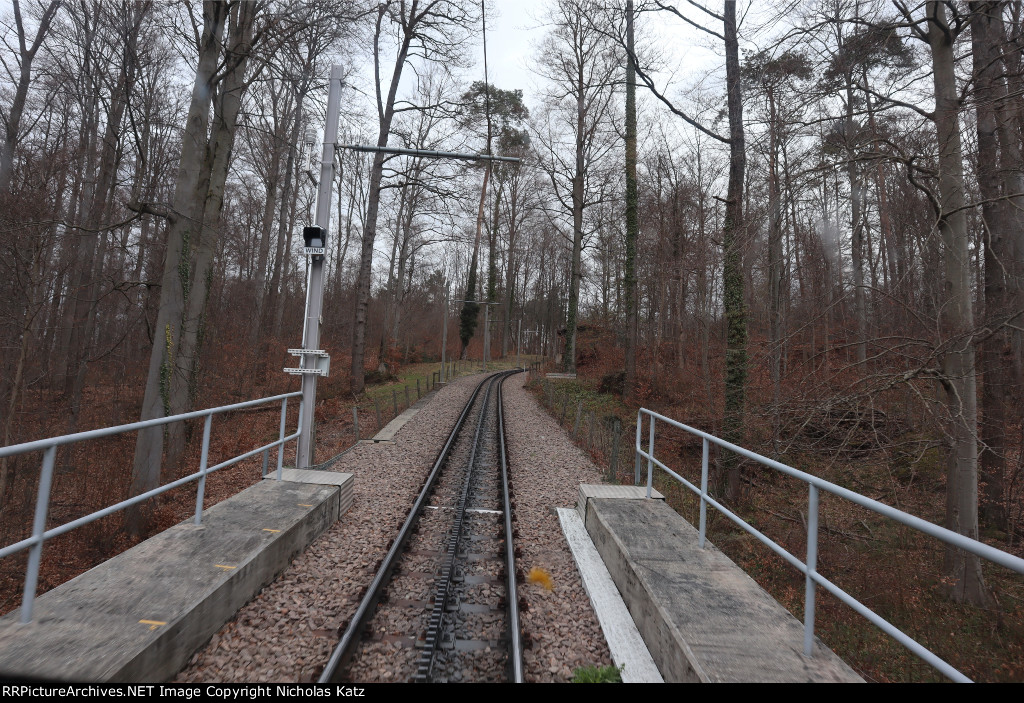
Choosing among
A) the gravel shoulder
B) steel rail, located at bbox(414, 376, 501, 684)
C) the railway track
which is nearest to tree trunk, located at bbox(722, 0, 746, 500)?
the gravel shoulder

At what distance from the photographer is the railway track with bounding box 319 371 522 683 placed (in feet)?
11.3

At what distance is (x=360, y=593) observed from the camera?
4.38 metres

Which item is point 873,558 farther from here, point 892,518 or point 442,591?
point 442,591

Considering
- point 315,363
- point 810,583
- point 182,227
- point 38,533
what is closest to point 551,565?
point 810,583

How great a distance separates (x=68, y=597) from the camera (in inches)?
123

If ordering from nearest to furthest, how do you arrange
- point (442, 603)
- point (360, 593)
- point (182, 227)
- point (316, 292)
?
point (442, 603) → point (360, 593) → point (316, 292) → point (182, 227)

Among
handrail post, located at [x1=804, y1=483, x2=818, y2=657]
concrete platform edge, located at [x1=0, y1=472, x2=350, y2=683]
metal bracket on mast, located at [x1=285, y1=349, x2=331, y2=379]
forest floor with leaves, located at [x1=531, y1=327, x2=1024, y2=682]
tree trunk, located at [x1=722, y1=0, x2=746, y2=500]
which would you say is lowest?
forest floor with leaves, located at [x1=531, y1=327, x2=1024, y2=682]

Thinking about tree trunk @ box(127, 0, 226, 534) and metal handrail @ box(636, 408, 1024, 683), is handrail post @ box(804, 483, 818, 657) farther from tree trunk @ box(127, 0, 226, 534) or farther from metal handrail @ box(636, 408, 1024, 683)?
tree trunk @ box(127, 0, 226, 534)

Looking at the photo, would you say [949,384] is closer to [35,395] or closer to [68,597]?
[68,597]

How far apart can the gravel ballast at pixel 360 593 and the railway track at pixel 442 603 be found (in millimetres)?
153

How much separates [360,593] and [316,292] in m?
4.53

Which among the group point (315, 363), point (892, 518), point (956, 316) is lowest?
point (892, 518)

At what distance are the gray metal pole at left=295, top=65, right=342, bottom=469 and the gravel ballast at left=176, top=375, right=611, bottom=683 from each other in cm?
101
